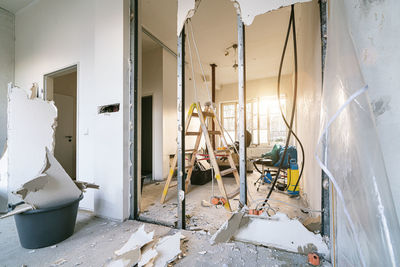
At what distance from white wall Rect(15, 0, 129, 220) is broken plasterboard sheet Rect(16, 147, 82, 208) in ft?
1.29

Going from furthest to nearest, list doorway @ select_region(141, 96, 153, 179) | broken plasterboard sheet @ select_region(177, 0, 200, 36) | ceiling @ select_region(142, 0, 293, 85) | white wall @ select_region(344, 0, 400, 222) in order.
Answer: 1. doorway @ select_region(141, 96, 153, 179)
2. ceiling @ select_region(142, 0, 293, 85)
3. broken plasterboard sheet @ select_region(177, 0, 200, 36)
4. white wall @ select_region(344, 0, 400, 222)

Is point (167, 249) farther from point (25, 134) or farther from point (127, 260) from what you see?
point (25, 134)

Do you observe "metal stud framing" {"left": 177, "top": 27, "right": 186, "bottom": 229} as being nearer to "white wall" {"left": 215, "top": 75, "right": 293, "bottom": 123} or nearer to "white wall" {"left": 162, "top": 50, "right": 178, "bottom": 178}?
"white wall" {"left": 162, "top": 50, "right": 178, "bottom": 178}

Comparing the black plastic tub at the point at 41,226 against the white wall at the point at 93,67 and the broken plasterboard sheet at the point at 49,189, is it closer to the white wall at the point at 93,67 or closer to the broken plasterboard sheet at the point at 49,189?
the broken plasterboard sheet at the point at 49,189

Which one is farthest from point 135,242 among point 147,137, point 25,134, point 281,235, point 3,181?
point 147,137

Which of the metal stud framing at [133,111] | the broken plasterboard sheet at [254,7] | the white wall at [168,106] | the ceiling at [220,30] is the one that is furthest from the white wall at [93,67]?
the white wall at [168,106]

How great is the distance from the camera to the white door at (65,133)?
3.99 meters

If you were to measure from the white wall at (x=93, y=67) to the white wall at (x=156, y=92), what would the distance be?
5.02 ft

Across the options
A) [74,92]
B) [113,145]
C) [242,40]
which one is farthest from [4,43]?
[242,40]

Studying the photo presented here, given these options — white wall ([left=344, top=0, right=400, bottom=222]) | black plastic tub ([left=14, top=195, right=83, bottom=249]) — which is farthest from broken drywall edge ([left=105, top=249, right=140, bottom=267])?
white wall ([left=344, top=0, right=400, bottom=222])

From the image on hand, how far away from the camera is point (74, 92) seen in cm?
436

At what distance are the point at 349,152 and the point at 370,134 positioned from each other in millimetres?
89

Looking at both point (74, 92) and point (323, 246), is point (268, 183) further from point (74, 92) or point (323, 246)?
point (74, 92)

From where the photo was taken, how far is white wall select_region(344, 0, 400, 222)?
2.20 ft
